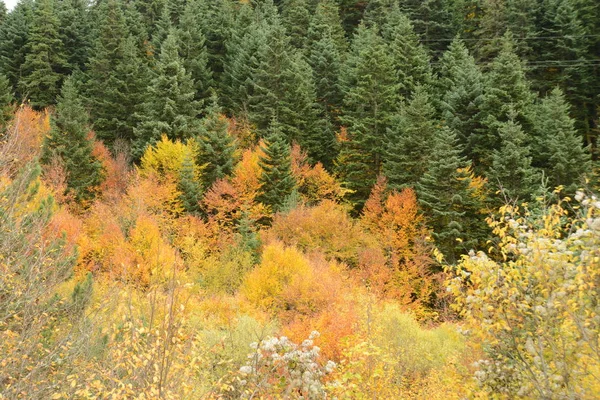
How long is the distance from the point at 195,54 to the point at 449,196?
28777 mm

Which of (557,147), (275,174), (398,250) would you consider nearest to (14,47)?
(275,174)

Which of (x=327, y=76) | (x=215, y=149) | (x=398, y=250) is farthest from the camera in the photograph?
(x=327, y=76)

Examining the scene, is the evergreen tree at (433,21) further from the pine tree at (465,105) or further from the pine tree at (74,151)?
the pine tree at (74,151)

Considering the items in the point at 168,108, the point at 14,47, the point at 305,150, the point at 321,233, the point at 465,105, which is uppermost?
the point at 465,105

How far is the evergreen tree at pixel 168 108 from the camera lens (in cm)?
4188

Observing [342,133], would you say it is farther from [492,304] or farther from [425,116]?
[492,304]

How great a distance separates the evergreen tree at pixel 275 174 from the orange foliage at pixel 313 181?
212 centimetres

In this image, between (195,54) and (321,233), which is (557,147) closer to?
(321,233)

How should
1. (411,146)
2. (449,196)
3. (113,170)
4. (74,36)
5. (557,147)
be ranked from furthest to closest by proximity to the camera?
(74,36) → (113,170) → (411,146) → (557,147) → (449,196)

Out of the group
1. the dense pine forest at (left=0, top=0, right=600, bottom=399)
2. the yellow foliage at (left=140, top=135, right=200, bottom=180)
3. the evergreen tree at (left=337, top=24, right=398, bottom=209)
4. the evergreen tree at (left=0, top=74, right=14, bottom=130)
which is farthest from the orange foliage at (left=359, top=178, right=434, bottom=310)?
A: the evergreen tree at (left=0, top=74, right=14, bottom=130)

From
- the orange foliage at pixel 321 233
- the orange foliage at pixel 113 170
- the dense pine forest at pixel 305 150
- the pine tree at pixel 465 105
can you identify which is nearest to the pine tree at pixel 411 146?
the dense pine forest at pixel 305 150

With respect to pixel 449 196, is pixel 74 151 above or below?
below

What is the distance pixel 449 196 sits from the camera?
35.2 meters

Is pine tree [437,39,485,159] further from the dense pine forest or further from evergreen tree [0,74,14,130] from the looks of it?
evergreen tree [0,74,14,130]
